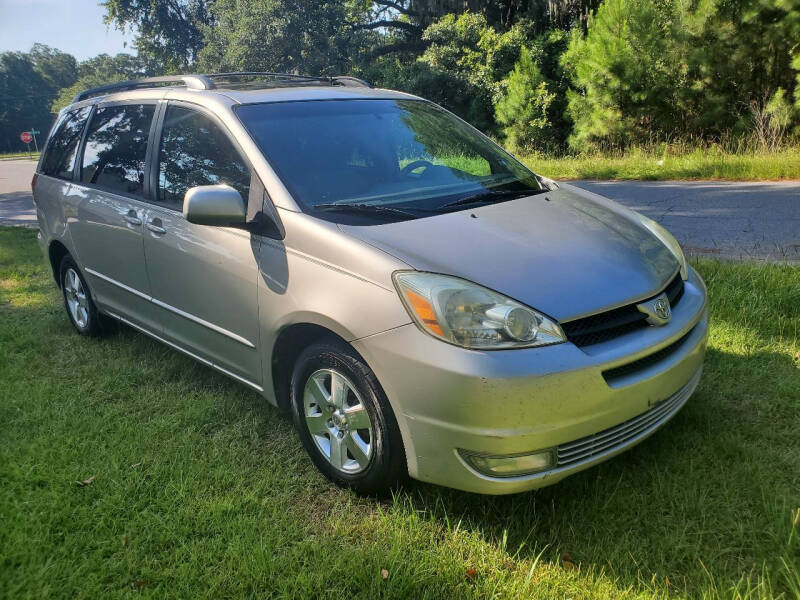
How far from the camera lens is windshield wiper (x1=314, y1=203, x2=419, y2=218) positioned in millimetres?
2729

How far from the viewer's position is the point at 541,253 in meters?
2.48

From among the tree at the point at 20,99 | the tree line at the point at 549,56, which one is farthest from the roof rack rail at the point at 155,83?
the tree at the point at 20,99

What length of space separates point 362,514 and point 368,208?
1.29m

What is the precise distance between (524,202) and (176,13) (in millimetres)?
34188

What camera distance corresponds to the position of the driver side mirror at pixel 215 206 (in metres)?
2.70

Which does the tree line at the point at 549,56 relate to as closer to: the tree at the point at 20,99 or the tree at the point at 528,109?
the tree at the point at 528,109

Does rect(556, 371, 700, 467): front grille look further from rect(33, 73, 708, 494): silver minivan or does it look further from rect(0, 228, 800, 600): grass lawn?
rect(0, 228, 800, 600): grass lawn

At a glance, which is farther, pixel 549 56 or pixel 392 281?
pixel 549 56

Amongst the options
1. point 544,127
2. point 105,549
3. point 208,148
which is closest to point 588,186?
point 544,127

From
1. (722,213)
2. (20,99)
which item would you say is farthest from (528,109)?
(20,99)

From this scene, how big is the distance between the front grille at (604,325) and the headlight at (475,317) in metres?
0.06

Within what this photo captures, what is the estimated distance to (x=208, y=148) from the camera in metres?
3.20

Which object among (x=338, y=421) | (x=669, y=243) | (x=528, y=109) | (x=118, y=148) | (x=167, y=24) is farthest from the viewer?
(x=167, y=24)

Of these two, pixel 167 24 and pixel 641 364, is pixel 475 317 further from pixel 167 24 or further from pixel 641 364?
pixel 167 24
